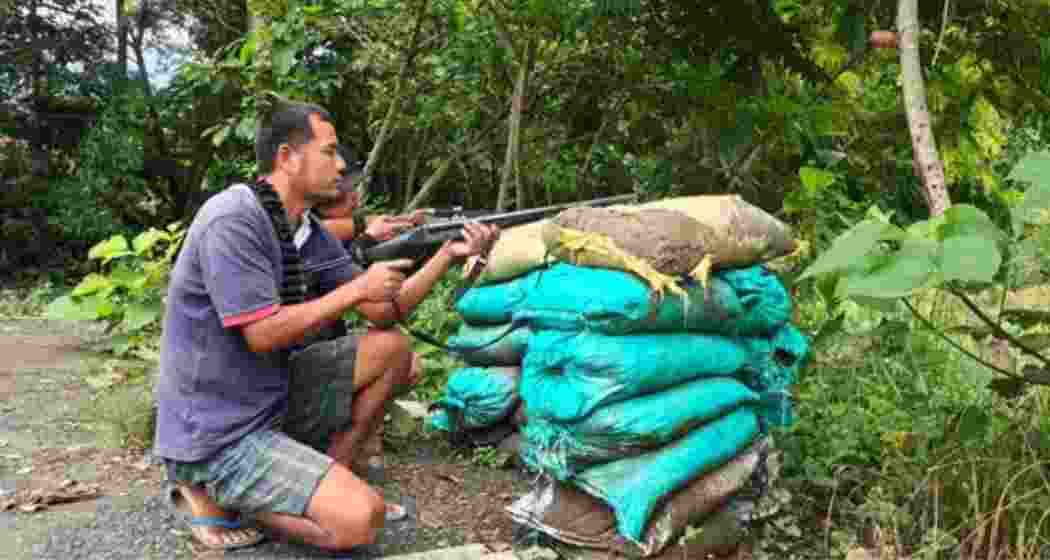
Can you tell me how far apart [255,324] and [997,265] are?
1.88 meters

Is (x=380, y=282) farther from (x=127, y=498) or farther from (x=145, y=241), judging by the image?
(x=145, y=241)

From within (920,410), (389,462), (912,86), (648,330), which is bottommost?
(389,462)

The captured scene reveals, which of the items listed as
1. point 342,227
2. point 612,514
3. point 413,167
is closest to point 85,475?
point 342,227

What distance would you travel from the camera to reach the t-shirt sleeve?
278 centimetres

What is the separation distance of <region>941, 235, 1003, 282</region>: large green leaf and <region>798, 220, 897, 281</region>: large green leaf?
116mm

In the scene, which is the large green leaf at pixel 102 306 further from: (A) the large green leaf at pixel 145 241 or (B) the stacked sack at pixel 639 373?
(B) the stacked sack at pixel 639 373

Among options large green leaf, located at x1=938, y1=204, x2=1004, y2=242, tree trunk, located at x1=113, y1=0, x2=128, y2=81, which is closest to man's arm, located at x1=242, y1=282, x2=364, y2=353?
large green leaf, located at x1=938, y1=204, x2=1004, y2=242

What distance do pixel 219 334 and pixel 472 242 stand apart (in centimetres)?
89

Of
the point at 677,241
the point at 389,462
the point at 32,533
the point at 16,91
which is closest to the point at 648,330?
the point at 677,241

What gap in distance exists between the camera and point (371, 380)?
3.33 meters

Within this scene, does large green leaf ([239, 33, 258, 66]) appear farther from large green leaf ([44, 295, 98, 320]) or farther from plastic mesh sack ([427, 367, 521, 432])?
plastic mesh sack ([427, 367, 521, 432])

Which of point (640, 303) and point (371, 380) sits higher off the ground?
point (640, 303)

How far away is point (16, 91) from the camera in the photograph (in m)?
10.5

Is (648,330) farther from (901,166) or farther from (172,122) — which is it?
(172,122)
